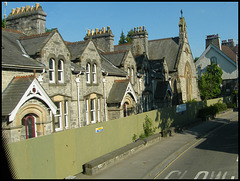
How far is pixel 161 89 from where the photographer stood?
30.9 meters

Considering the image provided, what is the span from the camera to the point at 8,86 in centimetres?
1336

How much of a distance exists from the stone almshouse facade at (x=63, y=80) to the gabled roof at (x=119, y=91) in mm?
16

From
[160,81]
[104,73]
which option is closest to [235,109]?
[160,81]

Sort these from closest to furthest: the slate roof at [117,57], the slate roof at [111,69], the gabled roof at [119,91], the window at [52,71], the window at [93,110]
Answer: the window at [52,71], the window at [93,110], the gabled roof at [119,91], the slate roof at [111,69], the slate roof at [117,57]

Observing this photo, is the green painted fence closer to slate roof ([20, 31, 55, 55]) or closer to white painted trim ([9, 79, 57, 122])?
white painted trim ([9, 79, 57, 122])

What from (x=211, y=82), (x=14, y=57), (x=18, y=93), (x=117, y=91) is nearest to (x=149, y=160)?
(x=18, y=93)

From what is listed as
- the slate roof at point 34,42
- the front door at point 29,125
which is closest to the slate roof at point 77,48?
the slate roof at point 34,42

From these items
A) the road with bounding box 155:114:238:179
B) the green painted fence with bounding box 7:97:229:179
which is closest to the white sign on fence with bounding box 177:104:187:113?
the road with bounding box 155:114:238:179

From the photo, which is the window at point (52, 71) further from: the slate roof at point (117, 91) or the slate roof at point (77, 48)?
the slate roof at point (117, 91)

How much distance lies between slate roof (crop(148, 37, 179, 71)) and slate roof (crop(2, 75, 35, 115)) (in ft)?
94.6

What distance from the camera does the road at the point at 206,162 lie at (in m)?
11.1

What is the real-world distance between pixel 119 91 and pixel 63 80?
618 cm

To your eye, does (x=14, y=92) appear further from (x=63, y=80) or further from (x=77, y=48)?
(x=77, y=48)

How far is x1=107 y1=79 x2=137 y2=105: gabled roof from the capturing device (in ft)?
71.7
